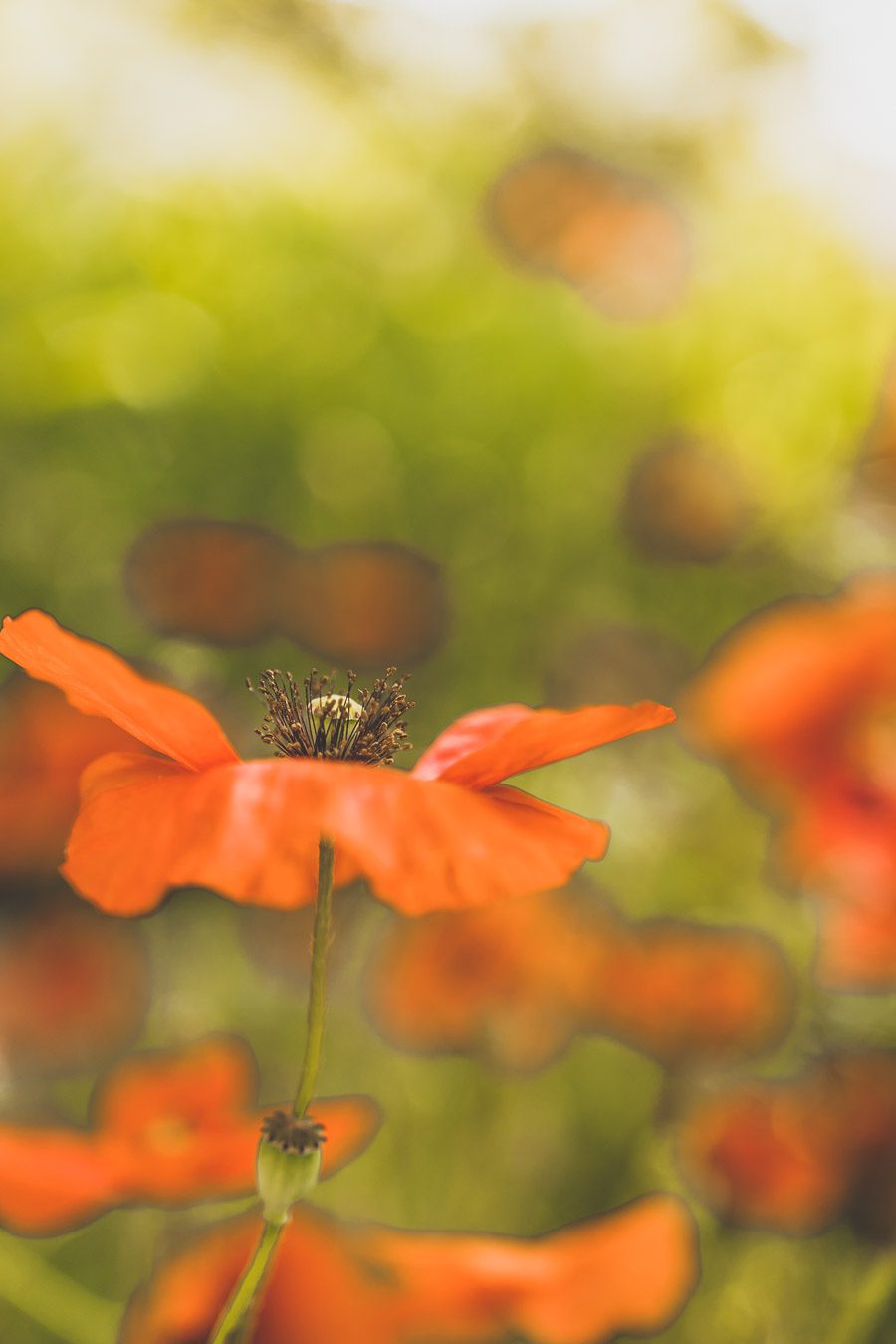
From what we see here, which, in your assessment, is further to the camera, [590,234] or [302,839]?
[590,234]

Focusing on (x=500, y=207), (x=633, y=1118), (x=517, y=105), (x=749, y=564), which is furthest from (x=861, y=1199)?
(x=517, y=105)

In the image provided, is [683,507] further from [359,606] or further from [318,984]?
[318,984]

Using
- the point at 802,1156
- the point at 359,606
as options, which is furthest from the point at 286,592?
the point at 802,1156

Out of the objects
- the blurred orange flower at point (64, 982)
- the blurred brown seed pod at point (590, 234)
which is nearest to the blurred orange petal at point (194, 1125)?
the blurred orange flower at point (64, 982)

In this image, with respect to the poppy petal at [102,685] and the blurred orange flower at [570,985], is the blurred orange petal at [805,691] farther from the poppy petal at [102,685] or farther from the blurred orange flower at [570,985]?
the poppy petal at [102,685]

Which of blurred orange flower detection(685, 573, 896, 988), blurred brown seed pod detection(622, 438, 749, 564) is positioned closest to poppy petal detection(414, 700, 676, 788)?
blurred orange flower detection(685, 573, 896, 988)

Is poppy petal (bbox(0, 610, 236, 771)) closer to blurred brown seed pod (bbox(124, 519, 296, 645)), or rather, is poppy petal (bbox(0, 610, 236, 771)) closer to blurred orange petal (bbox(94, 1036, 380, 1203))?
blurred orange petal (bbox(94, 1036, 380, 1203))

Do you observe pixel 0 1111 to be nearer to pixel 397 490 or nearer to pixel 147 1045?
pixel 147 1045
